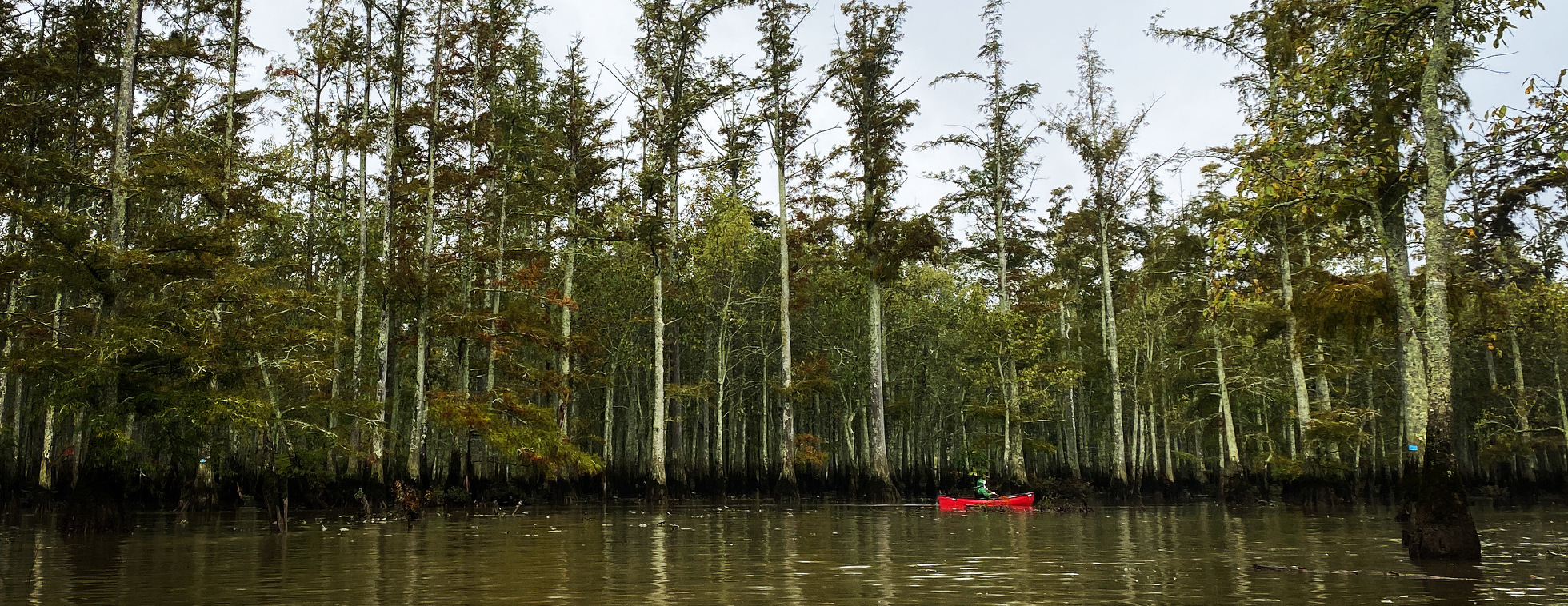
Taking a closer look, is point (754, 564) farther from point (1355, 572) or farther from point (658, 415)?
point (658, 415)

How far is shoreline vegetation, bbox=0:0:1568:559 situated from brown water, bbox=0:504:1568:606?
150 centimetres

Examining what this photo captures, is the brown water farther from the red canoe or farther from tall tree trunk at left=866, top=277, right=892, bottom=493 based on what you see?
tall tree trunk at left=866, top=277, right=892, bottom=493

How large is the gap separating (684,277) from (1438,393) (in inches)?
1122

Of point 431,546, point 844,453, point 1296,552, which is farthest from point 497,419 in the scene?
point 844,453

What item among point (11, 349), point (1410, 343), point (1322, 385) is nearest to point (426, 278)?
point (11, 349)

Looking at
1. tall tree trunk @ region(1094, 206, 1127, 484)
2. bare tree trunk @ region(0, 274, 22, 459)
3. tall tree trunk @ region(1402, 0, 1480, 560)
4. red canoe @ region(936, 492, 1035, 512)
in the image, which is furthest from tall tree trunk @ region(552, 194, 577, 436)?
tall tree trunk @ region(1402, 0, 1480, 560)

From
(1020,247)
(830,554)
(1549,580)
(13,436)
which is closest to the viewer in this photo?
(1549,580)

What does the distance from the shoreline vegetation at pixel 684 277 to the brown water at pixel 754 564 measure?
4.94 ft

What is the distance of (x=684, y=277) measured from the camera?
36438 mm

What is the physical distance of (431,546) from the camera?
12.1 meters

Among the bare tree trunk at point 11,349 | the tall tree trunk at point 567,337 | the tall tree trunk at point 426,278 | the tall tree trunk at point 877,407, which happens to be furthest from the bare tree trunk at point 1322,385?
the bare tree trunk at point 11,349

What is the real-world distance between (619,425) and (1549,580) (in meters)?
41.1

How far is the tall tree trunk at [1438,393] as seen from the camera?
31.6 ft

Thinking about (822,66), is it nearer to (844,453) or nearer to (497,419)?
(497,419)
